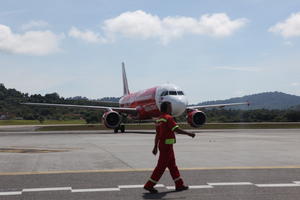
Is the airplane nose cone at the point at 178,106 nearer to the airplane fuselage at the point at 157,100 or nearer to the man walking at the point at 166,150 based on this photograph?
the airplane fuselage at the point at 157,100

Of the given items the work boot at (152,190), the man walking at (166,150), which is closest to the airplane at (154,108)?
the man walking at (166,150)

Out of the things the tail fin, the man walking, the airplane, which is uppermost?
the tail fin

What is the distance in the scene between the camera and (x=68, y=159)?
13.6 metres

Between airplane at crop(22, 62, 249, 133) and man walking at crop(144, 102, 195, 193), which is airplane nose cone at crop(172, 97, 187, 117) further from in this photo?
man walking at crop(144, 102, 195, 193)

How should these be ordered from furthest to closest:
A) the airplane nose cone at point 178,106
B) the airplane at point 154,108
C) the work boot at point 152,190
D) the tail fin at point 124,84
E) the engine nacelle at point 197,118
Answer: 1. the tail fin at point 124,84
2. the engine nacelle at point 197,118
3. the airplane at point 154,108
4. the airplane nose cone at point 178,106
5. the work boot at point 152,190

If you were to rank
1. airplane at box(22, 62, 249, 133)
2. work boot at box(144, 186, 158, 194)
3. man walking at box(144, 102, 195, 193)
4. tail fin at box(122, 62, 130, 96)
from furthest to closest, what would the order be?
tail fin at box(122, 62, 130, 96)
airplane at box(22, 62, 249, 133)
man walking at box(144, 102, 195, 193)
work boot at box(144, 186, 158, 194)

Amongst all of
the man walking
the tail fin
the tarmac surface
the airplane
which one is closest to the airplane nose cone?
the airplane

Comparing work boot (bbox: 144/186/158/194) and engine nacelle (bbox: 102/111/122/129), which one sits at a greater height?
engine nacelle (bbox: 102/111/122/129)

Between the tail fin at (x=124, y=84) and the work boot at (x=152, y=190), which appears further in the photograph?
the tail fin at (x=124, y=84)

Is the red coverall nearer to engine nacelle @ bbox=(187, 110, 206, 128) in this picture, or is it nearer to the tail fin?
engine nacelle @ bbox=(187, 110, 206, 128)

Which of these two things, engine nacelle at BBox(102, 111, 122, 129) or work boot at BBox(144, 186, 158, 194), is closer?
work boot at BBox(144, 186, 158, 194)

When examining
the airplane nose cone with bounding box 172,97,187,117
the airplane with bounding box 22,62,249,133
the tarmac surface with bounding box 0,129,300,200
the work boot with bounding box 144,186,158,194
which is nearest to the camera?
the tarmac surface with bounding box 0,129,300,200

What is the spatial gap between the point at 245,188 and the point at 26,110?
14623 centimetres

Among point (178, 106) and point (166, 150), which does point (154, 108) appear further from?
point (166, 150)
